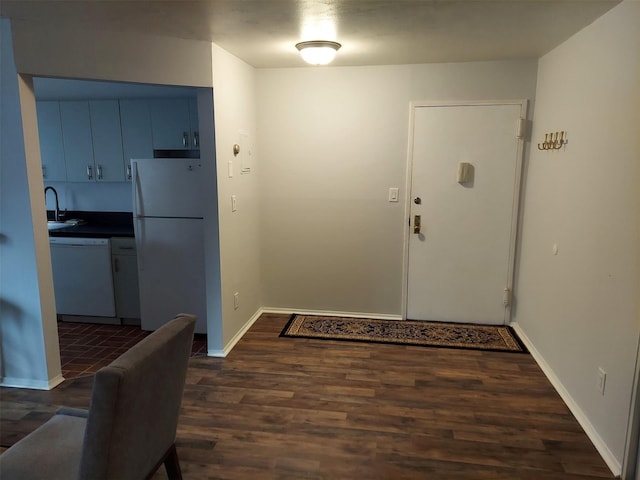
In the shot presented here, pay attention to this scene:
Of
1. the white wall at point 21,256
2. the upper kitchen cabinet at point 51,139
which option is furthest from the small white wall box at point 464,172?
the upper kitchen cabinet at point 51,139

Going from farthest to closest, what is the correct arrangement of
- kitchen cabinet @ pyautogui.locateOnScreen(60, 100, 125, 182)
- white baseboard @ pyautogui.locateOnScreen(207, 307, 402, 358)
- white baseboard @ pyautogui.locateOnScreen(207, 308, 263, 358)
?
1. kitchen cabinet @ pyautogui.locateOnScreen(60, 100, 125, 182)
2. white baseboard @ pyautogui.locateOnScreen(207, 307, 402, 358)
3. white baseboard @ pyautogui.locateOnScreen(207, 308, 263, 358)

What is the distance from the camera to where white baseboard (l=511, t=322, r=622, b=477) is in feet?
7.04

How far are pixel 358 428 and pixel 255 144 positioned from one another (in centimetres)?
257

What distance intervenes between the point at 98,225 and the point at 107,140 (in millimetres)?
898

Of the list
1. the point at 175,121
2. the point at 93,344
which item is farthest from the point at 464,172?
the point at 93,344

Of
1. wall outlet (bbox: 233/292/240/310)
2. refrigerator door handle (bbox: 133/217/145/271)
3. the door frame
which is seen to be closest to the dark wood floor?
wall outlet (bbox: 233/292/240/310)

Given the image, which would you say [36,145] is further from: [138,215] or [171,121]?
[171,121]

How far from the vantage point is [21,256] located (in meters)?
2.75

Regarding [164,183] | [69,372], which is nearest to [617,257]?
[164,183]

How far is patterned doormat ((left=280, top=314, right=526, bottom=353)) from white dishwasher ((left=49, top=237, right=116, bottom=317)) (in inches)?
67.8

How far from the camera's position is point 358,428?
2.47m

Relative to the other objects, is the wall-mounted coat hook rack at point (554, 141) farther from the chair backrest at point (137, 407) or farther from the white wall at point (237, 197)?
the chair backrest at point (137, 407)

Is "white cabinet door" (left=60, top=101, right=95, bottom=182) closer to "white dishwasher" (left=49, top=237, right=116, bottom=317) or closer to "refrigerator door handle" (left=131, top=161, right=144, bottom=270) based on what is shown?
"white dishwasher" (left=49, top=237, right=116, bottom=317)

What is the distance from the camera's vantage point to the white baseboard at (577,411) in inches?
84.5
